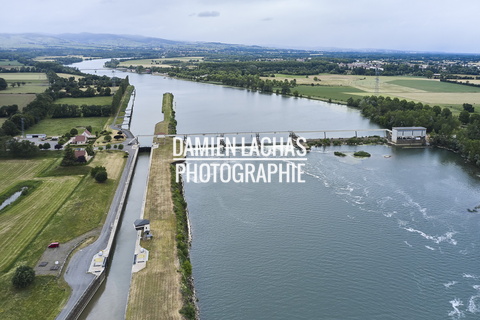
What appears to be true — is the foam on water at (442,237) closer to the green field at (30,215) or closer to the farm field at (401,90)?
the green field at (30,215)


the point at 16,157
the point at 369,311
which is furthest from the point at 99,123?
the point at 369,311

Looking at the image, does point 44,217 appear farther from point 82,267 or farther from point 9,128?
point 9,128

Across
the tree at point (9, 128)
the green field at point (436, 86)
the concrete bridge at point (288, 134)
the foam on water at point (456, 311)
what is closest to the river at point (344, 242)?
the foam on water at point (456, 311)

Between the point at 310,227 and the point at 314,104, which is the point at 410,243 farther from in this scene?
the point at 314,104

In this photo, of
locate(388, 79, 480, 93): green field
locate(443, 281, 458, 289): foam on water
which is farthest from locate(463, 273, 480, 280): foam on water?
locate(388, 79, 480, 93): green field

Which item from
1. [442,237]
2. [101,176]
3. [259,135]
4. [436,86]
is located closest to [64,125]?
[101,176]
